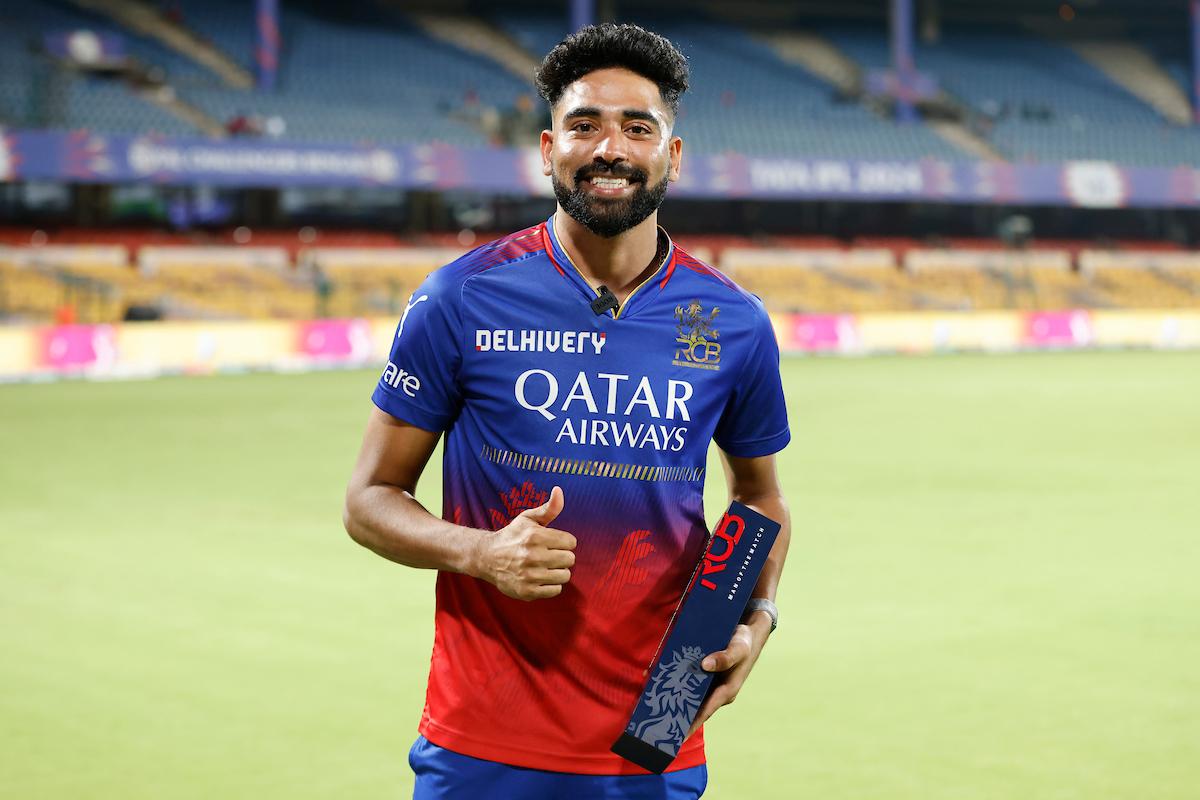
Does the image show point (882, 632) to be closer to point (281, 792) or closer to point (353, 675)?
point (353, 675)

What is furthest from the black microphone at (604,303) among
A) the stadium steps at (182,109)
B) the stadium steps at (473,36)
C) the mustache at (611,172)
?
the stadium steps at (473,36)

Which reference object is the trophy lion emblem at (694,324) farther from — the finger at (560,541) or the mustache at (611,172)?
the finger at (560,541)

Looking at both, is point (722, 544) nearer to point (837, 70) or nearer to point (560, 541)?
point (560, 541)

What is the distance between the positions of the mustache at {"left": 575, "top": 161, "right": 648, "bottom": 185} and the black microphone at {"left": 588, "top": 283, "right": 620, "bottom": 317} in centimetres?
22

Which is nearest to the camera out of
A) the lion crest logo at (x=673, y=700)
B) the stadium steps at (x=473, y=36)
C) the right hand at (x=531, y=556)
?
the right hand at (x=531, y=556)

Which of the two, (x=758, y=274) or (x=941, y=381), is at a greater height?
(x=758, y=274)

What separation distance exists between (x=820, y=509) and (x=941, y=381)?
14.8m

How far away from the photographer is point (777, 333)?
35125mm

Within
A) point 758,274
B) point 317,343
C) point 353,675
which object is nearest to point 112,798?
point 353,675

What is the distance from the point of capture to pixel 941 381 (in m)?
26.6

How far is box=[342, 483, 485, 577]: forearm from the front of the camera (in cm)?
279

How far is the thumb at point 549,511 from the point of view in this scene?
2.71 m

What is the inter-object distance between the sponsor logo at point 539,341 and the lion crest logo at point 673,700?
0.61 m

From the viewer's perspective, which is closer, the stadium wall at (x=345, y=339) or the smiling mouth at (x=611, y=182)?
the smiling mouth at (x=611, y=182)
